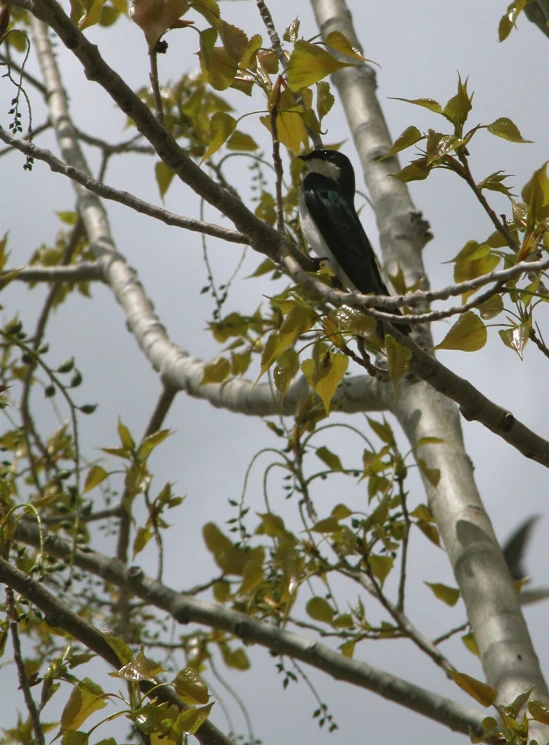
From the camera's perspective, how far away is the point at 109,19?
8.31 ft

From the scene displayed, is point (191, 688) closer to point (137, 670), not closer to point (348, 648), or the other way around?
point (137, 670)

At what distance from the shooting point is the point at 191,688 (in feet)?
4.19

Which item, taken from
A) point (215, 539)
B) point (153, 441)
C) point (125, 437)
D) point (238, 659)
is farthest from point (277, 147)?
point (238, 659)

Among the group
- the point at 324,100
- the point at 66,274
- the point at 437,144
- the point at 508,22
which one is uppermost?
the point at 66,274

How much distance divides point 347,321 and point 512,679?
1.01m

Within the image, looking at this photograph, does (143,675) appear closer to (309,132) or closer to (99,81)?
(99,81)

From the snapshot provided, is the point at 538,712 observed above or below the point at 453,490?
below

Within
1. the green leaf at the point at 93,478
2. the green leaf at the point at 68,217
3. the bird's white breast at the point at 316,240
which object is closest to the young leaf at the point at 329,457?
the bird's white breast at the point at 316,240

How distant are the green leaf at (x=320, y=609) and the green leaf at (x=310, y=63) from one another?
150 cm

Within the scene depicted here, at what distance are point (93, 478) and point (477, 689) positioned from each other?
1188 mm

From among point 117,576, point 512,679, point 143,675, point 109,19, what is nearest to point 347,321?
point 143,675

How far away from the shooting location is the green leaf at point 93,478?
7.10 feet

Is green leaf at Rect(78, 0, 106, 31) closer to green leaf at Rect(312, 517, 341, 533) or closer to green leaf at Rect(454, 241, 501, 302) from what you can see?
green leaf at Rect(454, 241, 501, 302)

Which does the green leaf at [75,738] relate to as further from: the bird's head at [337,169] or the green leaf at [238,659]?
the bird's head at [337,169]
